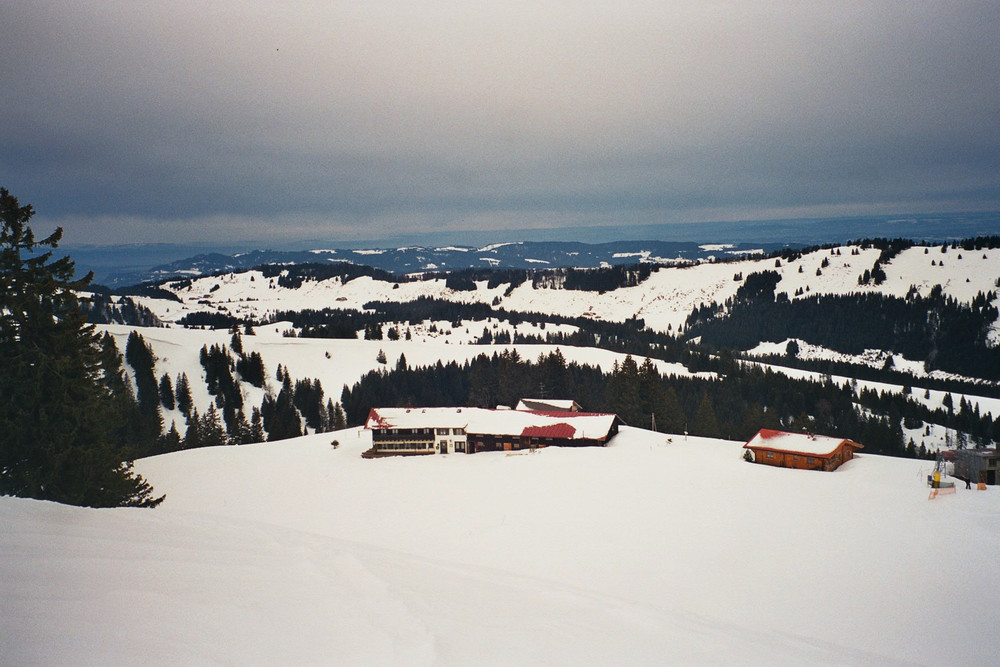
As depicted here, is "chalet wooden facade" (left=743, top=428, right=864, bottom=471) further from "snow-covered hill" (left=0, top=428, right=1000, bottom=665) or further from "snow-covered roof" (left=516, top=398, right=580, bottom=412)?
"snow-covered roof" (left=516, top=398, right=580, bottom=412)

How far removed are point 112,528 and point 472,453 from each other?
40.7 m

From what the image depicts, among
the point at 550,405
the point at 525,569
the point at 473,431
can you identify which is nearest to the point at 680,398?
the point at 550,405

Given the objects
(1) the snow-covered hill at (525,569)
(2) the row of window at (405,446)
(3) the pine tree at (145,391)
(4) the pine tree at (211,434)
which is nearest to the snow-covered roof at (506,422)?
(2) the row of window at (405,446)

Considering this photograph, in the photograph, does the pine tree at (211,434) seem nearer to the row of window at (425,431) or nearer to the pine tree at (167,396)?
the pine tree at (167,396)

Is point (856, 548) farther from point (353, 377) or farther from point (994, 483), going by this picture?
point (353, 377)

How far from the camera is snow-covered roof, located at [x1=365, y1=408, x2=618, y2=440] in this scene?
49.4 meters

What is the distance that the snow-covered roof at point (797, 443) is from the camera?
38.1 metres

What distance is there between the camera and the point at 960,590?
57.6 ft

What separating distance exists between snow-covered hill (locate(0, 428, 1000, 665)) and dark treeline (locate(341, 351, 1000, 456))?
87.5 feet

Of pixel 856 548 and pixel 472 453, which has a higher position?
pixel 856 548

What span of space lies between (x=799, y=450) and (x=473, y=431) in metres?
28.4

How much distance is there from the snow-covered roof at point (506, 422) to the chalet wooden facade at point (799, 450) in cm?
1339

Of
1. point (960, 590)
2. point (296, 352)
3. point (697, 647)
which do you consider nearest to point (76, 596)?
point (697, 647)

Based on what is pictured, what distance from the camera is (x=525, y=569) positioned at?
19594 mm
